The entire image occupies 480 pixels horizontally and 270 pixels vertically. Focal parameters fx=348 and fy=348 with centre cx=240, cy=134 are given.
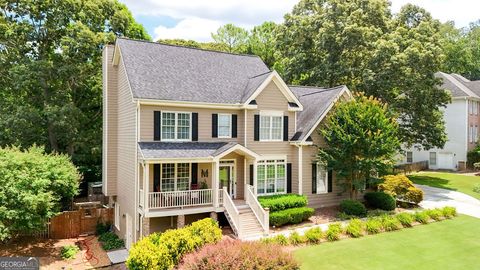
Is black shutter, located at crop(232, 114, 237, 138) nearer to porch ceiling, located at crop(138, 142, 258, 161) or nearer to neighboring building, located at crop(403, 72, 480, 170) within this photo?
porch ceiling, located at crop(138, 142, 258, 161)

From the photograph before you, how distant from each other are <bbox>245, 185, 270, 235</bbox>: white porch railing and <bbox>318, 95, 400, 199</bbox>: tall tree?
5.57 meters

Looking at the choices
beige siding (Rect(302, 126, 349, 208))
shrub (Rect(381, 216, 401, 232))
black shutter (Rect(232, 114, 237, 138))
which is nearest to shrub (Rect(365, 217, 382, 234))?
shrub (Rect(381, 216, 401, 232))

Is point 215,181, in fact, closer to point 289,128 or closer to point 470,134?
point 289,128

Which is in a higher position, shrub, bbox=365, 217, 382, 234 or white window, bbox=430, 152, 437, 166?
white window, bbox=430, 152, 437, 166

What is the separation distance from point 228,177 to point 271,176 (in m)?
2.80

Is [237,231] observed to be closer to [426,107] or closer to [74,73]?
[74,73]

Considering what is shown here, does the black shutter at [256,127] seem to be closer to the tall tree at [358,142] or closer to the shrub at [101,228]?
the tall tree at [358,142]

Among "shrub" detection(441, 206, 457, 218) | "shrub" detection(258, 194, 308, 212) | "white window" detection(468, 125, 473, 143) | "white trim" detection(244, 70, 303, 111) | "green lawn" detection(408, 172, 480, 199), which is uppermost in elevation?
"white trim" detection(244, 70, 303, 111)

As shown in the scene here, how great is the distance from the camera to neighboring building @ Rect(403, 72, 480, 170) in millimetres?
40844

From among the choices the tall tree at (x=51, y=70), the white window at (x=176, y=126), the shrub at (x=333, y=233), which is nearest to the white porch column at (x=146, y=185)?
the white window at (x=176, y=126)

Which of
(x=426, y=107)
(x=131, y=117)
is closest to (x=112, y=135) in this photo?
(x=131, y=117)

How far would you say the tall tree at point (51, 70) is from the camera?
25.1 metres

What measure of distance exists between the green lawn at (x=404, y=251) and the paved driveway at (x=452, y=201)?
15.5 feet

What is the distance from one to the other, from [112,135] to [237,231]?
34.7 ft
